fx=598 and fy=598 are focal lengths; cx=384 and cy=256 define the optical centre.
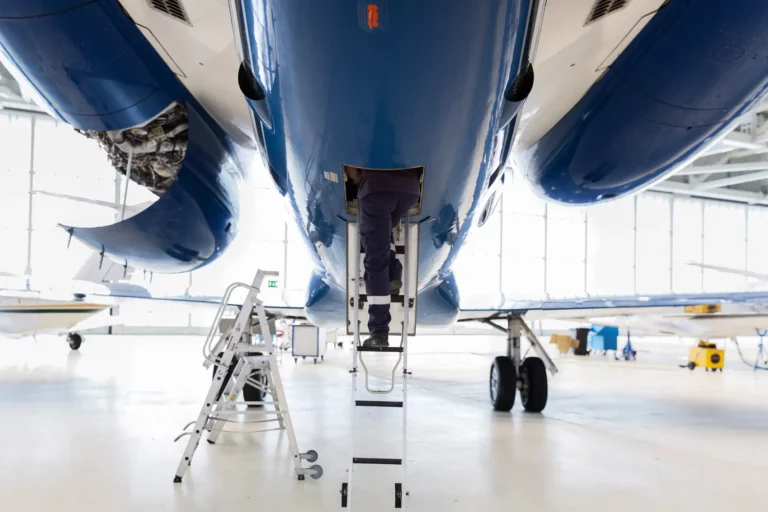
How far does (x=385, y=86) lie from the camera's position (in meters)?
2.76

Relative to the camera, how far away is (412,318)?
16.4ft

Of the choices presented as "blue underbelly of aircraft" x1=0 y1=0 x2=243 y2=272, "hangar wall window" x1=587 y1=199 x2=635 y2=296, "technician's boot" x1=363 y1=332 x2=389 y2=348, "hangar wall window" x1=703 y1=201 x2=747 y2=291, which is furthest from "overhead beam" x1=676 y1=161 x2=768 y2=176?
"technician's boot" x1=363 y1=332 x2=389 y2=348

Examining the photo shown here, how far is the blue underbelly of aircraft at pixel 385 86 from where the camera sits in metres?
2.50

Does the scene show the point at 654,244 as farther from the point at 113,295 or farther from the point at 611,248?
the point at 113,295

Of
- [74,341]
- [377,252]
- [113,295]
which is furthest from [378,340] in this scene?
[74,341]

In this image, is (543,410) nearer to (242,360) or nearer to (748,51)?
(242,360)

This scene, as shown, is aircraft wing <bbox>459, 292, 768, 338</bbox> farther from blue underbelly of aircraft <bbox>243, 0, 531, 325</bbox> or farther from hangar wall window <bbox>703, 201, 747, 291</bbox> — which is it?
hangar wall window <bbox>703, 201, 747, 291</bbox>

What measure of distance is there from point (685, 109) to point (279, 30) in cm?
313

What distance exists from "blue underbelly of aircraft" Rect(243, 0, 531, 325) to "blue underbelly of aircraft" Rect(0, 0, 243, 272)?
143cm

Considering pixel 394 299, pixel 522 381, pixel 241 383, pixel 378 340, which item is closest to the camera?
pixel 378 340

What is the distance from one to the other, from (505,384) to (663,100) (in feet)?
17.6

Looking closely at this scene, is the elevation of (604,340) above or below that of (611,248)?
below

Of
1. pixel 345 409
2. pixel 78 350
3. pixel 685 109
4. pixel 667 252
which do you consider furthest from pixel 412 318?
pixel 667 252

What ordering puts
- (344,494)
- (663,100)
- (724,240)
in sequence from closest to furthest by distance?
1. (344,494)
2. (663,100)
3. (724,240)
